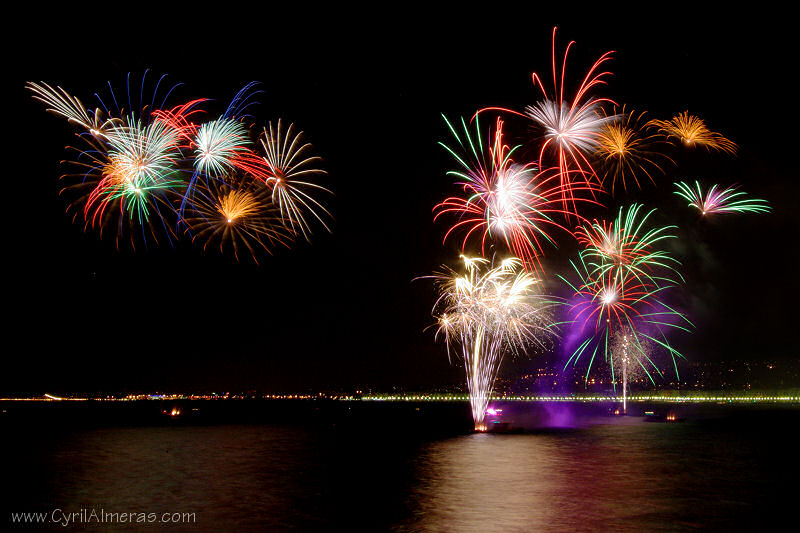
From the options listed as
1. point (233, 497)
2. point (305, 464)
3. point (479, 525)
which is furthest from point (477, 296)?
point (479, 525)

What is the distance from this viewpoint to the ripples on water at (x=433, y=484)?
14.4 meters

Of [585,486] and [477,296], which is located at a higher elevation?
[477,296]

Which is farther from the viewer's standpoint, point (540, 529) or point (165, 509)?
point (165, 509)

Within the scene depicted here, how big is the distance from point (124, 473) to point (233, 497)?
7.54 m

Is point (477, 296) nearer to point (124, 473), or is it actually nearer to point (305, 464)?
point (305, 464)

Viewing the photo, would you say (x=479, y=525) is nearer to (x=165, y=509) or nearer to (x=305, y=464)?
(x=165, y=509)

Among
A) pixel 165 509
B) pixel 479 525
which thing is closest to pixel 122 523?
pixel 165 509

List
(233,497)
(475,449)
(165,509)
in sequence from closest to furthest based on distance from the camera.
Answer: (165,509), (233,497), (475,449)

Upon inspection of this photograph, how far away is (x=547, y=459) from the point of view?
2573cm

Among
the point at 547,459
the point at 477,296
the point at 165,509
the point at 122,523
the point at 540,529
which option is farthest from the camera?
the point at 477,296

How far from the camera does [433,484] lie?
64.7 feet

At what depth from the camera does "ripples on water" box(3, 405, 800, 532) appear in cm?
1443

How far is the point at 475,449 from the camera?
30.8 m

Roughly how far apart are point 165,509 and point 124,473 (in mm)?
8234
